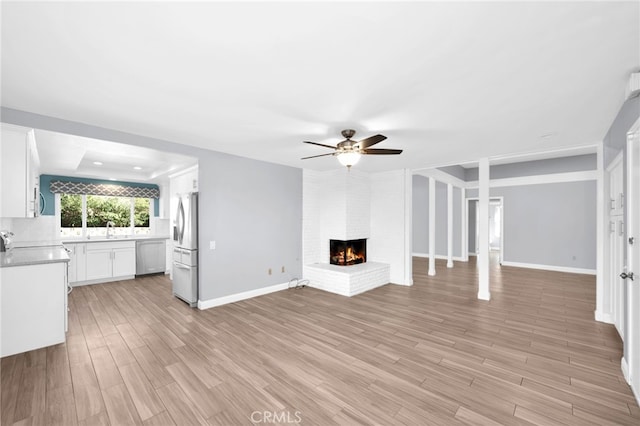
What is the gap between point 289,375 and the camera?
2.48 m

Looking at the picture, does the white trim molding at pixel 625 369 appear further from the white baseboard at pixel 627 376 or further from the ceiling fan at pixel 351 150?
the ceiling fan at pixel 351 150

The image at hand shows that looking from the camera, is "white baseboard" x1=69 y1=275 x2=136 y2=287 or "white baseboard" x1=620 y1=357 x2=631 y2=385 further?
"white baseboard" x1=69 y1=275 x2=136 y2=287

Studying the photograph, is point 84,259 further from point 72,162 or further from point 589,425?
point 589,425

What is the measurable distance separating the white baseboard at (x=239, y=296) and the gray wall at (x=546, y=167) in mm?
7216

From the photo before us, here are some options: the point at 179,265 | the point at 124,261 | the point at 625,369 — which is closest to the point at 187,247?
the point at 179,265

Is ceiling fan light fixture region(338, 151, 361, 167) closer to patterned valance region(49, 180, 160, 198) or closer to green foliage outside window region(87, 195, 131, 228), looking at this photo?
patterned valance region(49, 180, 160, 198)

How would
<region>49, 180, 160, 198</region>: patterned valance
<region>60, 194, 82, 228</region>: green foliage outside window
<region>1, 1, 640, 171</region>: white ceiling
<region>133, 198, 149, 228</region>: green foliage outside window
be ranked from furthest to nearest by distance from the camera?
<region>133, 198, 149, 228</region>: green foliage outside window, <region>60, 194, 82, 228</region>: green foliage outside window, <region>49, 180, 160, 198</region>: patterned valance, <region>1, 1, 640, 171</region>: white ceiling

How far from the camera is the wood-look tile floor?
2.00m

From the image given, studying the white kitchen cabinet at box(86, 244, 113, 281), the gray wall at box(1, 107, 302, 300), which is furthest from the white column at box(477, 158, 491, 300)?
the white kitchen cabinet at box(86, 244, 113, 281)

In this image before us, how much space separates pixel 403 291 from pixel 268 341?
321 centimetres

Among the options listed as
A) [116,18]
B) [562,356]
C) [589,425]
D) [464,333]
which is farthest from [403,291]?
[116,18]

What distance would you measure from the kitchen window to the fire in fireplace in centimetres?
530

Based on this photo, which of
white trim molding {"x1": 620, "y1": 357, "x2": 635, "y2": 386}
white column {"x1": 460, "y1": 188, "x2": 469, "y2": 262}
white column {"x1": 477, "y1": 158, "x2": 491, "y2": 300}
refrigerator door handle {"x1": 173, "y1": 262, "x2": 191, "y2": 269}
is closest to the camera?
white trim molding {"x1": 620, "y1": 357, "x2": 635, "y2": 386}

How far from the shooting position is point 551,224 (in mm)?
7305
